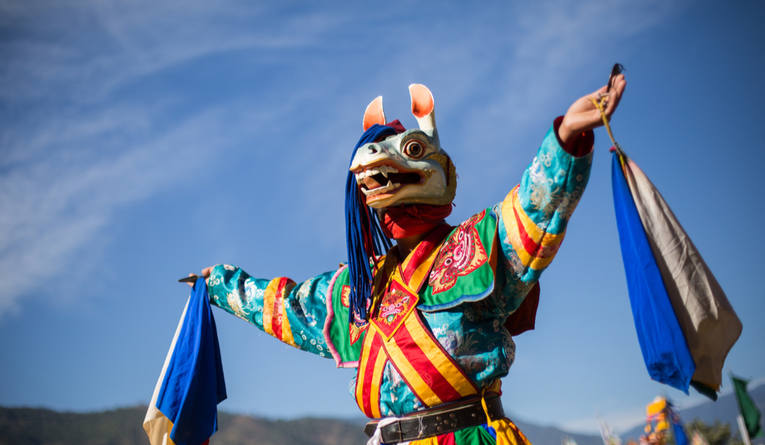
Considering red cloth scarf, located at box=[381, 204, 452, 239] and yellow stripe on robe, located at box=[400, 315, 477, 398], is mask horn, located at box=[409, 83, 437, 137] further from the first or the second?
yellow stripe on robe, located at box=[400, 315, 477, 398]

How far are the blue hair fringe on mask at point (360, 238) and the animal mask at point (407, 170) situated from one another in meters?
0.13

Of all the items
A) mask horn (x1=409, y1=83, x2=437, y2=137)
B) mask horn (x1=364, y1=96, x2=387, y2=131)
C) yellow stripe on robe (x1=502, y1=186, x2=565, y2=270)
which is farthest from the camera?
mask horn (x1=364, y1=96, x2=387, y2=131)

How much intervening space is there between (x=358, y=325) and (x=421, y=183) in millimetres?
797

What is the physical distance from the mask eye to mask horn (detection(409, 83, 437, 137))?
0.18 meters

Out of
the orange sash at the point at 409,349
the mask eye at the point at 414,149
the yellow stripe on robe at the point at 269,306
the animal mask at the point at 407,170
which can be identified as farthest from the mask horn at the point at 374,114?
the yellow stripe on robe at the point at 269,306

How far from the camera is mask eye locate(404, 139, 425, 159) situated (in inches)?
111

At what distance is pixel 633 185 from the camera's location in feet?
7.10

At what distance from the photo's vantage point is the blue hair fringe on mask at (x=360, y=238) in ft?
9.43

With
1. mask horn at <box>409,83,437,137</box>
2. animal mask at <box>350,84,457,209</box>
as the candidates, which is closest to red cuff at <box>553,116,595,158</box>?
animal mask at <box>350,84,457,209</box>

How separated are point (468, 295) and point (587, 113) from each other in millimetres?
888

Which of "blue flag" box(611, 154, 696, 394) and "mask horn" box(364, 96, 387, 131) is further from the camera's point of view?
"mask horn" box(364, 96, 387, 131)

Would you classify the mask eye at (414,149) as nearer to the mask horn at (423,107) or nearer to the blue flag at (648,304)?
the mask horn at (423,107)

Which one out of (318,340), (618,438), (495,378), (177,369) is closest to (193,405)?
(177,369)

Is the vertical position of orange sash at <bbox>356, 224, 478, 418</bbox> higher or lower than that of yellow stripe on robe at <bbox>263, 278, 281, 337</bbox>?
lower
